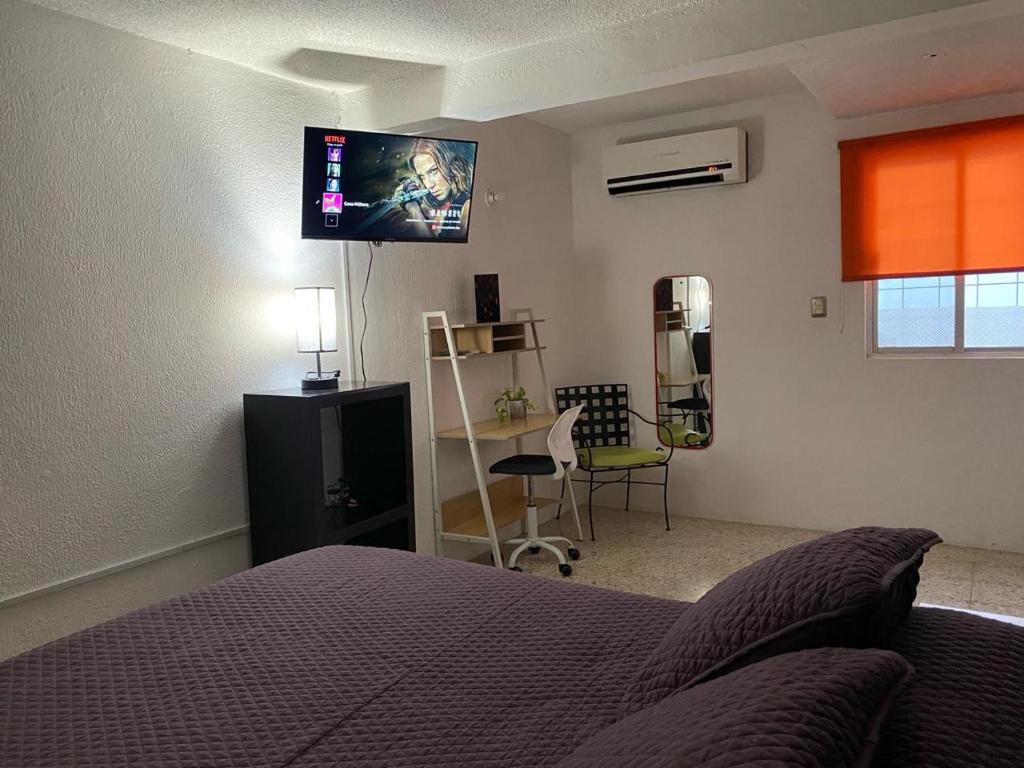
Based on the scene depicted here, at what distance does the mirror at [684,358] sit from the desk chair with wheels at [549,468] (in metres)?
1.21

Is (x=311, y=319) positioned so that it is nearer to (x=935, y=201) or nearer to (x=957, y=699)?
(x=957, y=699)

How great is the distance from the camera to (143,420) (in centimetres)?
296

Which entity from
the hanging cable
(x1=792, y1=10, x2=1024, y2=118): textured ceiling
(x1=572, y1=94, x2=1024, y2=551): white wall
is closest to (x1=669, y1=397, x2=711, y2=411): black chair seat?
(x1=572, y1=94, x2=1024, y2=551): white wall

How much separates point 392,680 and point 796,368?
3946mm

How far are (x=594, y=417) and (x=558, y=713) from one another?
4046mm

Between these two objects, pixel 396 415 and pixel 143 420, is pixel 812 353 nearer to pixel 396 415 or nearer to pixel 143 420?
pixel 396 415

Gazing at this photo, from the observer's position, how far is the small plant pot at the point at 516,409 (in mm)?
4723

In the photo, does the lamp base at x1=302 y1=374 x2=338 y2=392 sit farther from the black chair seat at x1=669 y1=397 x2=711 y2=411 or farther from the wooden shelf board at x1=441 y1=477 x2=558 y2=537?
the black chair seat at x1=669 y1=397 x2=711 y2=411

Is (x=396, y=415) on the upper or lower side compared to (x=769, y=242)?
lower

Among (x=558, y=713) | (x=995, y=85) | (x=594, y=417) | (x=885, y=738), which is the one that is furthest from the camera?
(x=594, y=417)

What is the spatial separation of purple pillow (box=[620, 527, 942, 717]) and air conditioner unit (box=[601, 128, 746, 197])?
376 cm

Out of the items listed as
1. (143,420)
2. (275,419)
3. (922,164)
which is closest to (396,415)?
(275,419)

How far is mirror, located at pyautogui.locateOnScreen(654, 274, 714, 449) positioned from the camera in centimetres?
526

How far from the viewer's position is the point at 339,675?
1.60 m
